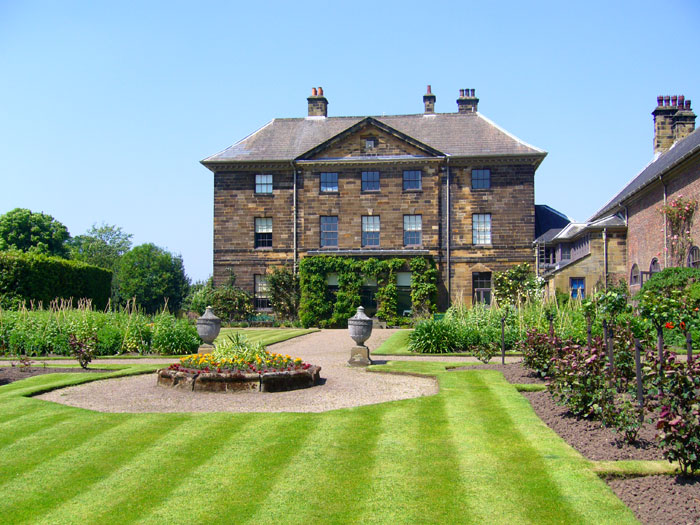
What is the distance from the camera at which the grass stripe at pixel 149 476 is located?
6.00 metres

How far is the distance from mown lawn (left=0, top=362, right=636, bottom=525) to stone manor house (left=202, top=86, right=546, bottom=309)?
83.3 ft

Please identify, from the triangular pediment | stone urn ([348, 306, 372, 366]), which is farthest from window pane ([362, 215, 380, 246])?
stone urn ([348, 306, 372, 366])

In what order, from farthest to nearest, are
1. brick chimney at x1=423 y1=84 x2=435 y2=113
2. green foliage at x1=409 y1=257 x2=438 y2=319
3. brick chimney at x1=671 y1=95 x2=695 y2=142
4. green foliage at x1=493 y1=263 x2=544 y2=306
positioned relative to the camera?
1. brick chimney at x1=423 y1=84 x2=435 y2=113
2. green foliage at x1=409 y1=257 x2=438 y2=319
3. green foliage at x1=493 y1=263 x2=544 y2=306
4. brick chimney at x1=671 y1=95 x2=695 y2=142

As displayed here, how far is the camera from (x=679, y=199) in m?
24.3

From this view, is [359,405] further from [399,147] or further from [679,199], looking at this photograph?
[399,147]

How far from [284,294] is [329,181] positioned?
6.88 m

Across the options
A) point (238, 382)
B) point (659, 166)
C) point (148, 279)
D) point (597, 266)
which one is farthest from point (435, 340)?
point (148, 279)

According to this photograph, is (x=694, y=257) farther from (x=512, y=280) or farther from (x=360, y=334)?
(x=360, y=334)

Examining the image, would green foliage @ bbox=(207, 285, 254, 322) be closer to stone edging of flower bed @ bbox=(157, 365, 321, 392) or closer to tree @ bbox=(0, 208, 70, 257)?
stone edging of flower bed @ bbox=(157, 365, 321, 392)

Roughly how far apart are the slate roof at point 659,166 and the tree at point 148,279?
3984 centimetres

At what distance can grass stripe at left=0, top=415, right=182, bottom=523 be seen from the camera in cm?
624

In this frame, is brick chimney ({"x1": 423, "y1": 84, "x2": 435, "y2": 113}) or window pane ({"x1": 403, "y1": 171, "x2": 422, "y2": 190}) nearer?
window pane ({"x1": 403, "y1": 171, "x2": 422, "y2": 190})

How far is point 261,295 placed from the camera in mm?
36156

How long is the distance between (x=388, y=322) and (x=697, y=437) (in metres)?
27.6
